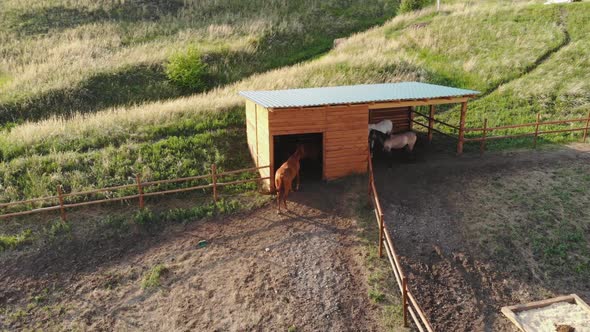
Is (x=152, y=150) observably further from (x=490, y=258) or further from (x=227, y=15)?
(x=227, y=15)

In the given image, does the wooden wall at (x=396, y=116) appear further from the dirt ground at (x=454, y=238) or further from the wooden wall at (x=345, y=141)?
the wooden wall at (x=345, y=141)

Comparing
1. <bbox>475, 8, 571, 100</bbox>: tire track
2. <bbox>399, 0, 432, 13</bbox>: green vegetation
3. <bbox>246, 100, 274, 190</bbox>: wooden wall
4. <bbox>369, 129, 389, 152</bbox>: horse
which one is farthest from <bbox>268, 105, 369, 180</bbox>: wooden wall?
<bbox>399, 0, 432, 13</bbox>: green vegetation

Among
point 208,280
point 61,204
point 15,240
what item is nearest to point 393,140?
point 208,280

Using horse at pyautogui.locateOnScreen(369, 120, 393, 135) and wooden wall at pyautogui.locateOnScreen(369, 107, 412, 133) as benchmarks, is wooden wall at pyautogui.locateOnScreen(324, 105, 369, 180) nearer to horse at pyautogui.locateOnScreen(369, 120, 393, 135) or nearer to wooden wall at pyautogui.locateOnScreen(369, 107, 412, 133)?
horse at pyautogui.locateOnScreen(369, 120, 393, 135)

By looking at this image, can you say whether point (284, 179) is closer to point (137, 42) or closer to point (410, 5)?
point (137, 42)

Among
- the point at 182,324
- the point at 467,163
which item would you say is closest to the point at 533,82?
the point at 467,163

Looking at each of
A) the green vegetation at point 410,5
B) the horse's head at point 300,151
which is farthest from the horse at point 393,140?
the green vegetation at point 410,5
